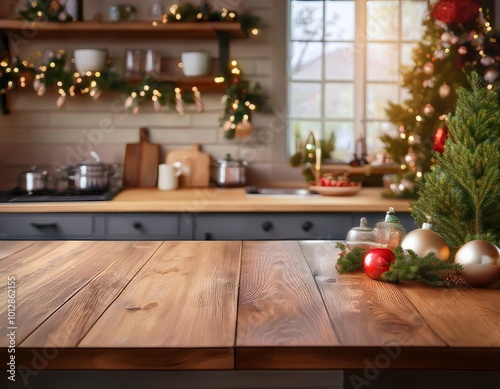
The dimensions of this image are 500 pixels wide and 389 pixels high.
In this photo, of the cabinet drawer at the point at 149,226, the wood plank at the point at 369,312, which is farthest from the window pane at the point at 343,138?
the wood plank at the point at 369,312

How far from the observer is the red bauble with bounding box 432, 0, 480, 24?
3611mm

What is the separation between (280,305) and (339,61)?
315cm

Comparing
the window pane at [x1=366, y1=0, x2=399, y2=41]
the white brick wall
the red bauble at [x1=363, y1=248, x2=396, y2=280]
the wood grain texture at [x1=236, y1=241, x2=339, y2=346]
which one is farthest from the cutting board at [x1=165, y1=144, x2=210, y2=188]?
the red bauble at [x1=363, y1=248, x2=396, y2=280]

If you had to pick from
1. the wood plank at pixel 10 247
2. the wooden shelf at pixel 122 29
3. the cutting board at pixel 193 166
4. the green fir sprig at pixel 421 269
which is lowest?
the wood plank at pixel 10 247

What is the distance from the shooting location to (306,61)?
438 cm

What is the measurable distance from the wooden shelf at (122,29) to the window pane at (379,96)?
2.95 feet

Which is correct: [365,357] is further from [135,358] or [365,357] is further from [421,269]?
[421,269]

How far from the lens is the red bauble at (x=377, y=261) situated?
5.56 feet

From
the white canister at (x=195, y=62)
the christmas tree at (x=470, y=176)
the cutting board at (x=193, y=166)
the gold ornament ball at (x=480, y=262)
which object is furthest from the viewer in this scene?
the cutting board at (x=193, y=166)

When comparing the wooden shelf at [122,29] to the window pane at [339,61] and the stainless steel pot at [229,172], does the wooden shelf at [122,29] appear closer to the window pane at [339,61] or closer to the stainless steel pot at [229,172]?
the window pane at [339,61]

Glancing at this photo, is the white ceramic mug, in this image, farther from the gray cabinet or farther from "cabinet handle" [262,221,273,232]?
"cabinet handle" [262,221,273,232]

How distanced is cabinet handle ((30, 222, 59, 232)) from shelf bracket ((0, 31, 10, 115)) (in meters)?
1.07

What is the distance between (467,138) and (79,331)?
3.59 feet

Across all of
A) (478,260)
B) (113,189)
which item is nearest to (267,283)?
(478,260)
